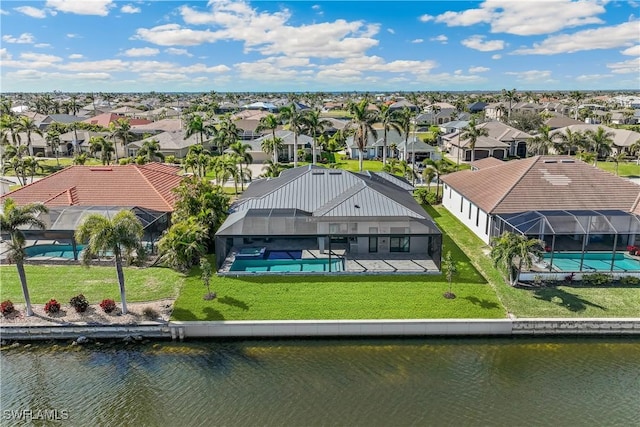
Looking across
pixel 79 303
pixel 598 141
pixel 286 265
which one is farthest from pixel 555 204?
pixel 598 141

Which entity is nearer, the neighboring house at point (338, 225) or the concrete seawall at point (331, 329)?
the concrete seawall at point (331, 329)

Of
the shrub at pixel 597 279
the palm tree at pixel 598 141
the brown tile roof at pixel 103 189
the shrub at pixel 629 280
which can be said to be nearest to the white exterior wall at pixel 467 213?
the shrub at pixel 597 279

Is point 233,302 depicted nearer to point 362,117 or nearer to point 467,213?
point 467,213

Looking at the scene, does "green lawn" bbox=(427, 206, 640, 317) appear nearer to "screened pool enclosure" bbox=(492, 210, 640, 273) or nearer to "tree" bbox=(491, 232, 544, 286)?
"tree" bbox=(491, 232, 544, 286)

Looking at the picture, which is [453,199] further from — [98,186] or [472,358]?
[98,186]

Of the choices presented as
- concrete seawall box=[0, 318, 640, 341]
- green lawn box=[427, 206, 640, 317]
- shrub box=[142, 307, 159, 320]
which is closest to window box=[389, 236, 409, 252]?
green lawn box=[427, 206, 640, 317]

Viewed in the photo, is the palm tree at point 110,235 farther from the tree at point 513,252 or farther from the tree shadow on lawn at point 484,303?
the tree at point 513,252
